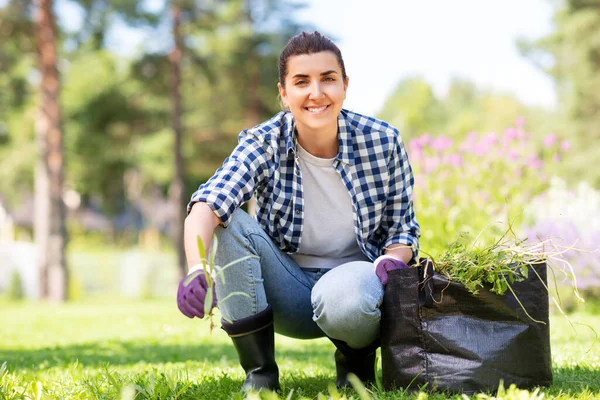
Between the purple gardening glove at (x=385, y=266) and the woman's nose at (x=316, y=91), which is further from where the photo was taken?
the woman's nose at (x=316, y=91)

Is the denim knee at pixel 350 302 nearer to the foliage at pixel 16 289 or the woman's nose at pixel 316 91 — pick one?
the woman's nose at pixel 316 91

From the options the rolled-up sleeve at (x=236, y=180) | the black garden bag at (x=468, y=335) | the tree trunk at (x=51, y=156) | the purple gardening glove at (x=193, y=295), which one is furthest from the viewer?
the tree trunk at (x=51, y=156)

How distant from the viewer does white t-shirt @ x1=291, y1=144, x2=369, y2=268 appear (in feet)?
8.03

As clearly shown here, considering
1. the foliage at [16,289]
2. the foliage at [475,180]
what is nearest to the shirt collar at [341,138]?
the foliage at [475,180]

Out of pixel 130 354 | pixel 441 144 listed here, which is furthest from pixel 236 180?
pixel 441 144

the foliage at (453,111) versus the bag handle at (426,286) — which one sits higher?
the foliage at (453,111)

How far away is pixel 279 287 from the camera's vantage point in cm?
234

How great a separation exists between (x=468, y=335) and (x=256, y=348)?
0.68 metres

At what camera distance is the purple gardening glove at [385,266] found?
2.20 meters

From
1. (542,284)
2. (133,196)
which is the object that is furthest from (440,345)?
(133,196)

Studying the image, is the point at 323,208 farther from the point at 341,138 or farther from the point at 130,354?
the point at 130,354

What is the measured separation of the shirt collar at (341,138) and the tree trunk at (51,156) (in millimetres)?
9859

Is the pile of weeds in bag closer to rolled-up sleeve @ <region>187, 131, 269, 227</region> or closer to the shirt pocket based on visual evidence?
the shirt pocket

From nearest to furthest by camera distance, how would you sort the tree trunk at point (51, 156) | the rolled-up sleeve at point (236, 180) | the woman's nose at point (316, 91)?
the rolled-up sleeve at point (236, 180), the woman's nose at point (316, 91), the tree trunk at point (51, 156)
